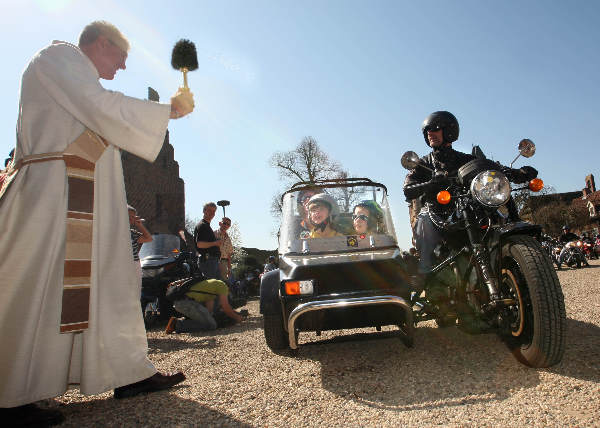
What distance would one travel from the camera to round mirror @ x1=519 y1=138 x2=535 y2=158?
10.0 ft

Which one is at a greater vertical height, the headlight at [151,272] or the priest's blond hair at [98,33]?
the priest's blond hair at [98,33]

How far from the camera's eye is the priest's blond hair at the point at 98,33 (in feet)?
8.76

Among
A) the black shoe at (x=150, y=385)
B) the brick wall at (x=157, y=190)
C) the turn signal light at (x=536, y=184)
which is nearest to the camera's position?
the black shoe at (x=150, y=385)

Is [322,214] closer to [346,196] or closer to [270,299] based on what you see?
[346,196]

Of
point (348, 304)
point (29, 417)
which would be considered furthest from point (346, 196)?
point (29, 417)

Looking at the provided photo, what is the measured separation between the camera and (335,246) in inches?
139

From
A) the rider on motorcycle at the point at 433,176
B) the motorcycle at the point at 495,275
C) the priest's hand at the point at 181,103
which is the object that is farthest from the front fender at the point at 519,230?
the priest's hand at the point at 181,103

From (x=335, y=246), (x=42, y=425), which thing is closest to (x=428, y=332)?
(x=335, y=246)

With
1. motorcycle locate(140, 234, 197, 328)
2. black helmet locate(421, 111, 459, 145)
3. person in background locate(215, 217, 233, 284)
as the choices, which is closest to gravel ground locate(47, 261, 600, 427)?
black helmet locate(421, 111, 459, 145)

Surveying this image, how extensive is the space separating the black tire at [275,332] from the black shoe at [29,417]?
5.60ft

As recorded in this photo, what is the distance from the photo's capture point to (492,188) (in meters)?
2.71

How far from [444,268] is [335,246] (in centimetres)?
95

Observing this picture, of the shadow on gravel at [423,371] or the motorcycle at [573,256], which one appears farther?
the motorcycle at [573,256]

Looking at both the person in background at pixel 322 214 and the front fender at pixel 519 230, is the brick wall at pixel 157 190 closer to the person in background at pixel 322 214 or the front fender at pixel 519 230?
the person in background at pixel 322 214
